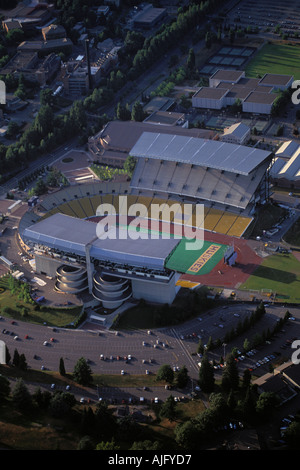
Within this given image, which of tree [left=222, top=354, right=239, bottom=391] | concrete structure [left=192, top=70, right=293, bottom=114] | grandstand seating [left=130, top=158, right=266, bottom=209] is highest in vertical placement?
tree [left=222, top=354, right=239, bottom=391]

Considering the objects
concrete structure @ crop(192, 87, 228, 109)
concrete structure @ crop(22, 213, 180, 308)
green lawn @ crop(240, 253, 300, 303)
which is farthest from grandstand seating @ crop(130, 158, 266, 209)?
concrete structure @ crop(192, 87, 228, 109)

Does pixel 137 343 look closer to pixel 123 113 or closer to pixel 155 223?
pixel 155 223

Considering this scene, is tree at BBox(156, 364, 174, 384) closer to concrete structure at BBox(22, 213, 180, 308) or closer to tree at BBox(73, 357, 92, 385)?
tree at BBox(73, 357, 92, 385)

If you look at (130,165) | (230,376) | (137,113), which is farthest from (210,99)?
(230,376)

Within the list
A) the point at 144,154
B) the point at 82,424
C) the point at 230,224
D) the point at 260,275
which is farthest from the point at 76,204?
the point at 82,424

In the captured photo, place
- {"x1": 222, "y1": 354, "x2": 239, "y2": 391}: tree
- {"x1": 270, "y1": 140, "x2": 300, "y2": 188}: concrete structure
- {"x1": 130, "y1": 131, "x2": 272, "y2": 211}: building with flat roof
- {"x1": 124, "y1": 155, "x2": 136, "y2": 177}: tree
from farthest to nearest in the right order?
{"x1": 124, "y1": 155, "x2": 136, "y2": 177}: tree < {"x1": 270, "y1": 140, "x2": 300, "y2": 188}: concrete structure < {"x1": 130, "y1": 131, "x2": 272, "y2": 211}: building with flat roof < {"x1": 222, "y1": 354, "x2": 239, "y2": 391}: tree

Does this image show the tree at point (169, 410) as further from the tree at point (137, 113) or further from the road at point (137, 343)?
the tree at point (137, 113)

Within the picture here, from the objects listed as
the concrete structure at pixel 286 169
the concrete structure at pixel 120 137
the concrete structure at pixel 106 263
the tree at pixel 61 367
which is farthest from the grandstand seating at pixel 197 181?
the tree at pixel 61 367
